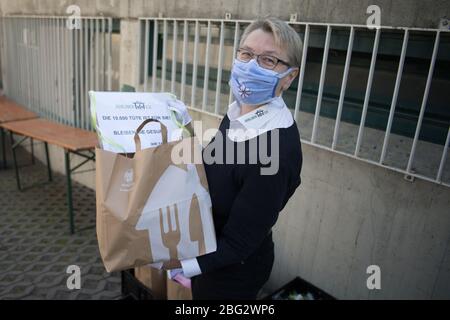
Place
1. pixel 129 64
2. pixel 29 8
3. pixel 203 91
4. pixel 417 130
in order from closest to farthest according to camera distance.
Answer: pixel 417 130
pixel 203 91
pixel 129 64
pixel 29 8

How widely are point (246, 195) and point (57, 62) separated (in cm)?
496

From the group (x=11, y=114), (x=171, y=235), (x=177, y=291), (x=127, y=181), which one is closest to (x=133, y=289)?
(x=177, y=291)

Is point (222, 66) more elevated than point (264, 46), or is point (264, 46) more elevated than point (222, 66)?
point (264, 46)

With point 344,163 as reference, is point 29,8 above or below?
above

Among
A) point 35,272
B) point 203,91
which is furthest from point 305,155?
point 35,272

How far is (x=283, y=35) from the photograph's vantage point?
4.29ft

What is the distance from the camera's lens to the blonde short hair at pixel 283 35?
4.29 ft

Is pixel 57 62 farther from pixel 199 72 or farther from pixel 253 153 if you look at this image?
pixel 253 153

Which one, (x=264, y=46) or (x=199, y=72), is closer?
(x=264, y=46)

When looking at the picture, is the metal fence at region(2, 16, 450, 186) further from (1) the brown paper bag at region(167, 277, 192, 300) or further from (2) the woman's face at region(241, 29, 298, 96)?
(1) the brown paper bag at region(167, 277, 192, 300)

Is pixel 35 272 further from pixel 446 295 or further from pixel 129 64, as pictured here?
pixel 446 295

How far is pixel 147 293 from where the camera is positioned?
8.46 feet

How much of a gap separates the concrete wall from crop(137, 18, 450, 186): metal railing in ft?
0.19

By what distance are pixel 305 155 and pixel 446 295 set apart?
1.30 metres
